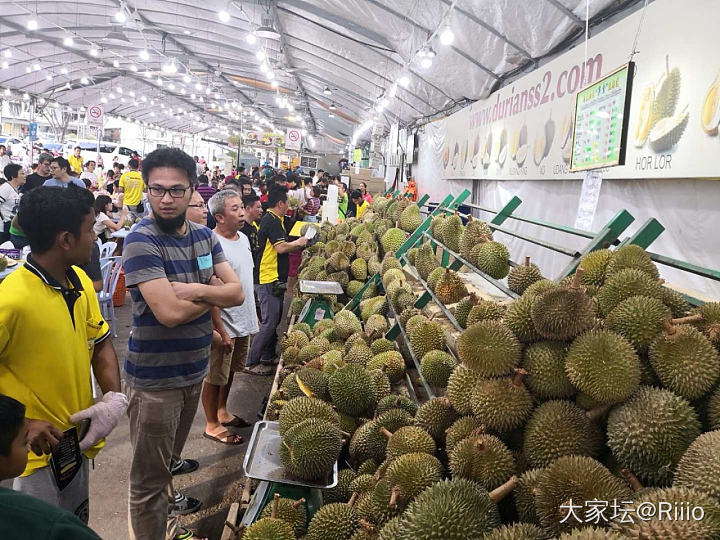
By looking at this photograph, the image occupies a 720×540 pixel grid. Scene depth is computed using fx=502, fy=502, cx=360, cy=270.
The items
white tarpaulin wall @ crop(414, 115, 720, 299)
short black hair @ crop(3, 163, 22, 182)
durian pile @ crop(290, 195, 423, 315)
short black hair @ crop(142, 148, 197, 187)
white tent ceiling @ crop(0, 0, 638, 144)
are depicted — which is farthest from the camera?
short black hair @ crop(3, 163, 22, 182)

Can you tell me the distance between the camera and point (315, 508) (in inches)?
83.4

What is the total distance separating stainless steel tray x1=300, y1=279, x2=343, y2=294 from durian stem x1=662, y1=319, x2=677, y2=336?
10.5 feet

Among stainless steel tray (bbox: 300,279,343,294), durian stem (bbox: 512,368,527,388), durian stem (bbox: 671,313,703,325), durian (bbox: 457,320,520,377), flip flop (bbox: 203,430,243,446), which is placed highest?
durian stem (bbox: 671,313,703,325)

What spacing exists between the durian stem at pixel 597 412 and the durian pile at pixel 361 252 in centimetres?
317

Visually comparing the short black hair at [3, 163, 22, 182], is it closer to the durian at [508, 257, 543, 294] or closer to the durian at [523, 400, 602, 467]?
the durian at [508, 257, 543, 294]

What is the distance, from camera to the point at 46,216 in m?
1.88

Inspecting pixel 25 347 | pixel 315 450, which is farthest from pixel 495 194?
pixel 25 347

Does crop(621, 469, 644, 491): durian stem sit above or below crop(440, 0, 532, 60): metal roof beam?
below

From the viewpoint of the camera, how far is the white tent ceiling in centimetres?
656

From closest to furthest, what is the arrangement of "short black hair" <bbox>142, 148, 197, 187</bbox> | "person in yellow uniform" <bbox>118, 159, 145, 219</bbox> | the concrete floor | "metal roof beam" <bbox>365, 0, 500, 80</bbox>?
1. "short black hair" <bbox>142, 148, 197, 187</bbox>
2. the concrete floor
3. "metal roof beam" <bbox>365, 0, 500, 80</bbox>
4. "person in yellow uniform" <bbox>118, 159, 145, 219</bbox>

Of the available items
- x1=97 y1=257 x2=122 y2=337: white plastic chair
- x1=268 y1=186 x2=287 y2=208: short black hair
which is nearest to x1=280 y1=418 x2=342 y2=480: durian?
x1=268 y1=186 x2=287 y2=208: short black hair

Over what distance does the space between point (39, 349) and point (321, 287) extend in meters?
2.94

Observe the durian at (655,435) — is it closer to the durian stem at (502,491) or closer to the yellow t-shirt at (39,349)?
the durian stem at (502,491)

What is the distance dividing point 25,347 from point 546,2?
5.65m
